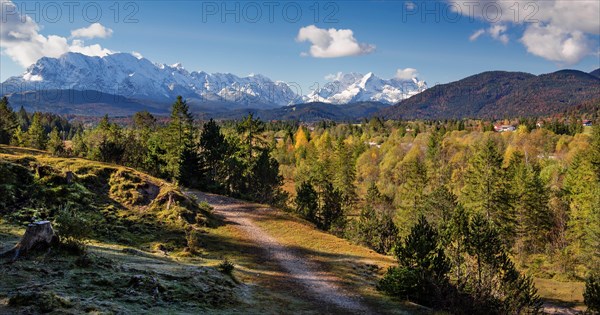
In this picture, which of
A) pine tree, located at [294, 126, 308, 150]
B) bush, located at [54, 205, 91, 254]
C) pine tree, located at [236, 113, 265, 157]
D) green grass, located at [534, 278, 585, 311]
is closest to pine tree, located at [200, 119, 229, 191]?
pine tree, located at [236, 113, 265, 157]

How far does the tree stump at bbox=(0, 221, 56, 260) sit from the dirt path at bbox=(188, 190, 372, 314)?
11.8 metres

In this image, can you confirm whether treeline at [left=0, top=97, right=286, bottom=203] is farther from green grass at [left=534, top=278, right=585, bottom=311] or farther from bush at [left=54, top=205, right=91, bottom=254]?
green grass at [left=534, top=278, right=585, bottom=311]

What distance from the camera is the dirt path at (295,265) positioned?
18.6m

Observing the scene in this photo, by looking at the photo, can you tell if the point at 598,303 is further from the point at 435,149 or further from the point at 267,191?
the point at 435,149

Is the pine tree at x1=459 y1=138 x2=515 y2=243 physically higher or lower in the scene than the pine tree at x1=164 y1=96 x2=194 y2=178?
lower

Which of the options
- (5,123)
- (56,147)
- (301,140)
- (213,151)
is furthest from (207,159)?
(301,140)

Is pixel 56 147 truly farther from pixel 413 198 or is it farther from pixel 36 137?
pixel 413 198

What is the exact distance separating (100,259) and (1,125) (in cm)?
7197

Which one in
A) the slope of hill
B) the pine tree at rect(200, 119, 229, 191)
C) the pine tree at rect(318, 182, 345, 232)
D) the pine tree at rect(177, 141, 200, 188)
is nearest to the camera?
the slope of hill

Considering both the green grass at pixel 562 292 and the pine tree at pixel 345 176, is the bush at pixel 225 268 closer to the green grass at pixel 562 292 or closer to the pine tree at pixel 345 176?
the green grass at pixel 562 292

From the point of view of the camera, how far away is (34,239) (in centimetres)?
1545

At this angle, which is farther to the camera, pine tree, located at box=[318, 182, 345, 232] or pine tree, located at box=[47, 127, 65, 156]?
pine tree, located at box=[47, 127, 65, 156]

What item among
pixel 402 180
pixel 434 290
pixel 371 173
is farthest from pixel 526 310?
pixel 371 173

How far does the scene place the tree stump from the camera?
1500 cm
